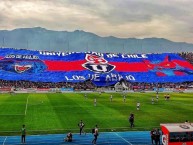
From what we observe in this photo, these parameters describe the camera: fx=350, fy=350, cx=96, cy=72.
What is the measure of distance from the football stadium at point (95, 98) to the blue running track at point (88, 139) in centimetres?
9

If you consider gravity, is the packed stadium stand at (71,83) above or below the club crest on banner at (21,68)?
below

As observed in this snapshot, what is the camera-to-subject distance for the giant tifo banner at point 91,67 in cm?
10812

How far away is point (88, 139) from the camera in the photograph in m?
32.3

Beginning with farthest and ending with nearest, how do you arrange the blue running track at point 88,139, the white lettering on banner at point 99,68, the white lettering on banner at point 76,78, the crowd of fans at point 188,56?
the crowd of fans at point 188,56 < the white lettering on banner at point 99,68 < the white lettering on banner at point 76,78 < the blue running track at point 88,139

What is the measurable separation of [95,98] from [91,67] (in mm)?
46639

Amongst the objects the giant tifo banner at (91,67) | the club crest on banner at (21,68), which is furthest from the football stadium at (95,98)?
the club crest on banner at (21,68)

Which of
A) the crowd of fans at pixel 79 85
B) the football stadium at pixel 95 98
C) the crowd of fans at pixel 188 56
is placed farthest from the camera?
the crowd of fans at pixel 188 56

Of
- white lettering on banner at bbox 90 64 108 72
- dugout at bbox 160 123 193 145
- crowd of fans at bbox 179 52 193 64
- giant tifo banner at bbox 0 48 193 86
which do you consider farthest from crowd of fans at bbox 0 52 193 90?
dugout at bbox 160 123 193 145

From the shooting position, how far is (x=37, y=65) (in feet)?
371

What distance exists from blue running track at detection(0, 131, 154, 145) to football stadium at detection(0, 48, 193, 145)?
0.29ft

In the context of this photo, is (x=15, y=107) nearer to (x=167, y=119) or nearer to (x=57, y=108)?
(x=57, y=108)

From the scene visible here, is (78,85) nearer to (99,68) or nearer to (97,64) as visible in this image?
(99,68)

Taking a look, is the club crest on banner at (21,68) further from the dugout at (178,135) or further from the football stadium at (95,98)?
the dugout at (178,135)

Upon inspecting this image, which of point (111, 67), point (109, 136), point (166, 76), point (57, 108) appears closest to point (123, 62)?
point (111, 67)
